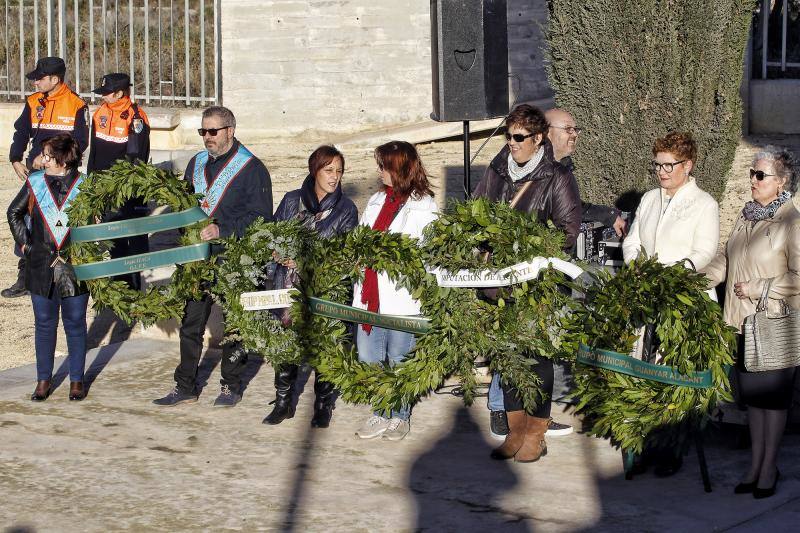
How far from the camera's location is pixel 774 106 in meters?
14.5

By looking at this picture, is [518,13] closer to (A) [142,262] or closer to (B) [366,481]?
(A) [142,262]

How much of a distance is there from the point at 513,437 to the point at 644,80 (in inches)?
160

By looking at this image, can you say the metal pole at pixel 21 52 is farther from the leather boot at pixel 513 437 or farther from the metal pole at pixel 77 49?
the leather boot at pixel 513 437

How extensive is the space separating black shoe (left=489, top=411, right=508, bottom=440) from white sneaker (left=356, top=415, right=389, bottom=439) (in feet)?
1.96

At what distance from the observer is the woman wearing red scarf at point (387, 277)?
280 inches

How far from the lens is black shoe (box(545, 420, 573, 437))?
7199mm

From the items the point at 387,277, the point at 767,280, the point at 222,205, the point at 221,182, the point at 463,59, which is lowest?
the point at 387,277

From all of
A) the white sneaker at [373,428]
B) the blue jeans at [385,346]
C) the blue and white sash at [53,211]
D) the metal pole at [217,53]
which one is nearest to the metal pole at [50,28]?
the metal pole at [217,53]

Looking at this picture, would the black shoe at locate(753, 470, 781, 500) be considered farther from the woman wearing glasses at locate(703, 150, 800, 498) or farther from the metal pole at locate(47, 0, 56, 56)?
the metal pole at locate(47, 0, 56, 56)

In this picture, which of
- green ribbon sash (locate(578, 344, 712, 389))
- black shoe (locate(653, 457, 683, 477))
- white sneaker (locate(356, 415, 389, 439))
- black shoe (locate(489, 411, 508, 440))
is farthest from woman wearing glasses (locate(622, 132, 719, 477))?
white sneaker (locate(356, 415, 389, 439))

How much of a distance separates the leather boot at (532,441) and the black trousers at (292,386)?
49.4 inches

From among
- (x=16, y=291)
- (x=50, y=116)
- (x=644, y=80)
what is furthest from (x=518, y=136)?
(x=16, y=291)

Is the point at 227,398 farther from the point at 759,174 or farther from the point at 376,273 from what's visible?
the point at 759,174

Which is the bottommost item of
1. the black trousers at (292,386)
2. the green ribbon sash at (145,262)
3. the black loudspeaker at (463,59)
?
the black trousers at (292,386)
